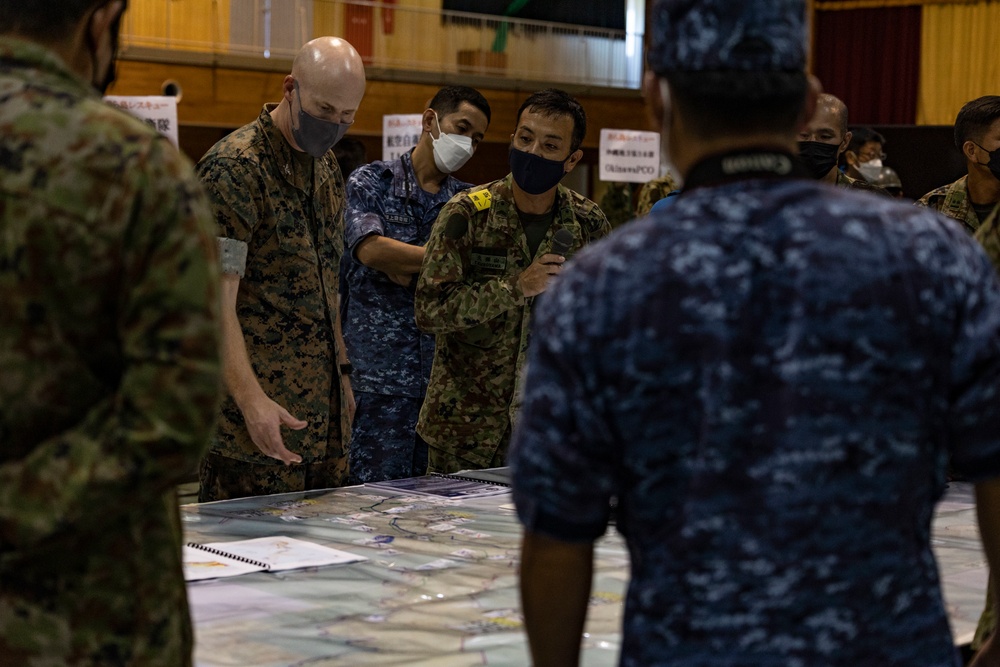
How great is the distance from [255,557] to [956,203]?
112 inches

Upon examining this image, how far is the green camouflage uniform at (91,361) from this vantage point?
1061 millimetres

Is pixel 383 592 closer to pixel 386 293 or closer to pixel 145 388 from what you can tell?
pixel 145 388

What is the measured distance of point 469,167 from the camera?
476 inches

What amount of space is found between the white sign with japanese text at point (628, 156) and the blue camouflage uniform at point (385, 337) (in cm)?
387

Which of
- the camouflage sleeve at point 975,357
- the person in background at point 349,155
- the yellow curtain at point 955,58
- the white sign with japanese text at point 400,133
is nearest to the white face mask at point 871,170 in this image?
the white sign with japanese text at point 400,133

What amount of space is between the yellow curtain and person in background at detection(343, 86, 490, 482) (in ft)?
31.9

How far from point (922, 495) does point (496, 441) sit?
226cm

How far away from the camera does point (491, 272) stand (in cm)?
327

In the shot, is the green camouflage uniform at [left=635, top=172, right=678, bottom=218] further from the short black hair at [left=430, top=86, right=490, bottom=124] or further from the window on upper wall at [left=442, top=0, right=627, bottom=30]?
the window on upper wall at [left=442, top=0, right=627, bottom=30]

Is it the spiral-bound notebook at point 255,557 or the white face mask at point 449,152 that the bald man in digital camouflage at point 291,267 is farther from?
the white face mask at point 449,152

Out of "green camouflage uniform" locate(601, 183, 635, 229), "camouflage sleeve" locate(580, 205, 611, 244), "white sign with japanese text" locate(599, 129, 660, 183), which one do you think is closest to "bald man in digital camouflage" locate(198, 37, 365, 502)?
"camouflage sleeve" locate(580, 205, 611, 244)

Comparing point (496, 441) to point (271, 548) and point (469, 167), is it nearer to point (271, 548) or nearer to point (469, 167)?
point (271, 548)

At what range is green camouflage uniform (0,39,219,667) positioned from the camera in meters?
1.06

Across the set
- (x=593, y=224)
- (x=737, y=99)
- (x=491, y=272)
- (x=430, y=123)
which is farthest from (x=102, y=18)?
(x=430, y=123)
